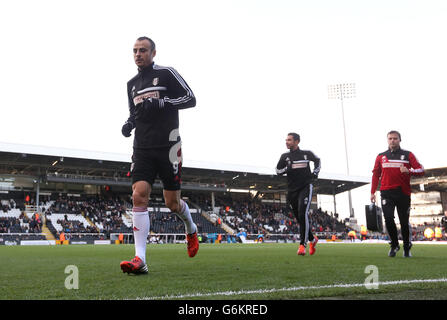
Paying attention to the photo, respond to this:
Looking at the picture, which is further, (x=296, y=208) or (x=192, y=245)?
(x=296, y=208)

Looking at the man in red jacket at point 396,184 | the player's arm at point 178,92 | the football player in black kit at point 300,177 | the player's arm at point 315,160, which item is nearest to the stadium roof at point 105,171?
the football player in black kit at point 300,177

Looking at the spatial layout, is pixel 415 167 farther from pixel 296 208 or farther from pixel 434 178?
pixel 434 178

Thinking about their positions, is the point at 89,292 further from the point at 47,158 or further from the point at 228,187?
the point at 228,187

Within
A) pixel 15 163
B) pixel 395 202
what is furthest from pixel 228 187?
pixel 395 202

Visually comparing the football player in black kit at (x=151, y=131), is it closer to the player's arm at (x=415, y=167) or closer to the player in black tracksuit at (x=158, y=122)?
the player in black tracksuit at (x=158, y=122)

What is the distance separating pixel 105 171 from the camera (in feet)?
146

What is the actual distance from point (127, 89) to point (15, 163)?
37.9 meters

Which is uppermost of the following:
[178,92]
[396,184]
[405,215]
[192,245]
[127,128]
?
[178,92]

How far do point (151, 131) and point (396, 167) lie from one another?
15.3 feet

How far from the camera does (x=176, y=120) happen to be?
4.62 metres

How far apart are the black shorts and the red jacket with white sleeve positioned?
4.18m

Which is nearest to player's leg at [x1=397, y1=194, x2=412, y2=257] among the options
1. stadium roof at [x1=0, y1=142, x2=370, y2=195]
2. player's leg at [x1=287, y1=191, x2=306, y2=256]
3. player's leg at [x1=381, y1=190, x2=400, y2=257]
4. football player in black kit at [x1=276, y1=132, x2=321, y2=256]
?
player's leg at [x1=381, y1=190, x2=400, y2=257]

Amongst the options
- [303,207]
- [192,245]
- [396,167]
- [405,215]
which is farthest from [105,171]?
[192,245]

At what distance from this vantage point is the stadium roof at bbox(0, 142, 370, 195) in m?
36.8
